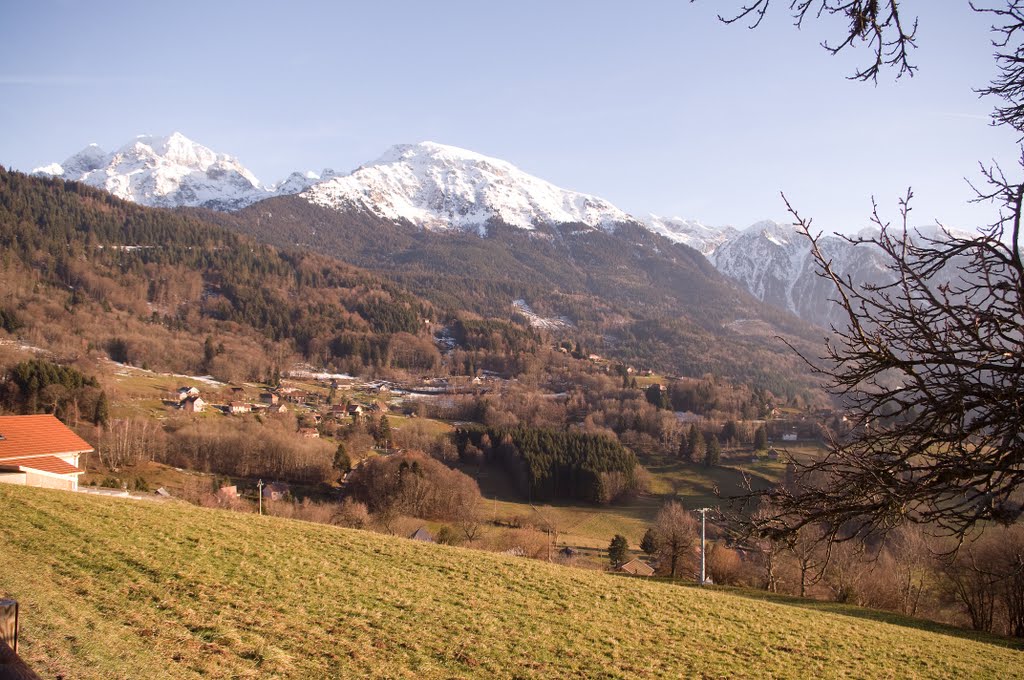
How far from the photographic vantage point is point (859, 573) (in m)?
25.3

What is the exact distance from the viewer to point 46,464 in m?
25.8

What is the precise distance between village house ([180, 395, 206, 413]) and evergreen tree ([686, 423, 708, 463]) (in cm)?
6482

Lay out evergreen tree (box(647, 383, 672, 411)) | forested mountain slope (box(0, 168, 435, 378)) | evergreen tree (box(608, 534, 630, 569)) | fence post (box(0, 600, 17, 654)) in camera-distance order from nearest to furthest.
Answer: fence post (box(0, 600, 17, 654)) < evergreen tree (box(608, 534, 630, 569)) < forested mountain slope (box(0, 168, 435, 378)) < evergreen tree (box(647, 383, 672, 411))

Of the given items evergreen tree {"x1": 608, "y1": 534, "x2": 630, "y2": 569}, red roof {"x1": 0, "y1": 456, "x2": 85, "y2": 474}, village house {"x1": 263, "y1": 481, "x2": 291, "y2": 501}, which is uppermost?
red roof {"x1": 0, "y1": 456, "x2": 85, "y2": 474}

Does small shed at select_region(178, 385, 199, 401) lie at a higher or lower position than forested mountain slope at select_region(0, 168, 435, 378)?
lower

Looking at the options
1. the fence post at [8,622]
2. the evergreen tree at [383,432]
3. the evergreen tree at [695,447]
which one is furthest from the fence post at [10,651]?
the evergreen tree at [695,447]

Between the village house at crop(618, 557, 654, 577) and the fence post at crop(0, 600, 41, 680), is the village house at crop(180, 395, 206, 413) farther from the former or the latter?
the fence post at crop(0, 600, 41, 680)

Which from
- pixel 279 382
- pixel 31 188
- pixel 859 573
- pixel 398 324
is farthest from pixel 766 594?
pixel 31 188

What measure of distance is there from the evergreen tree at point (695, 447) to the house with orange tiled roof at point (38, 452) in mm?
70839

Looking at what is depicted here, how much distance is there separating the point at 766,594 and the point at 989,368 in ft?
79.0

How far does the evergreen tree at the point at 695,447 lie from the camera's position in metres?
81.8

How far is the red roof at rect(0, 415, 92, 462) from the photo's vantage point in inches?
984

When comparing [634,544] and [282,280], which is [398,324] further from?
[634,544]

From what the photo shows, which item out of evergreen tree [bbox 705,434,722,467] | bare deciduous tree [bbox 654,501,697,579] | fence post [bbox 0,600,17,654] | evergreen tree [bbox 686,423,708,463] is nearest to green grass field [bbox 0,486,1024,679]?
fence post [bbox 0,600,17,654]
